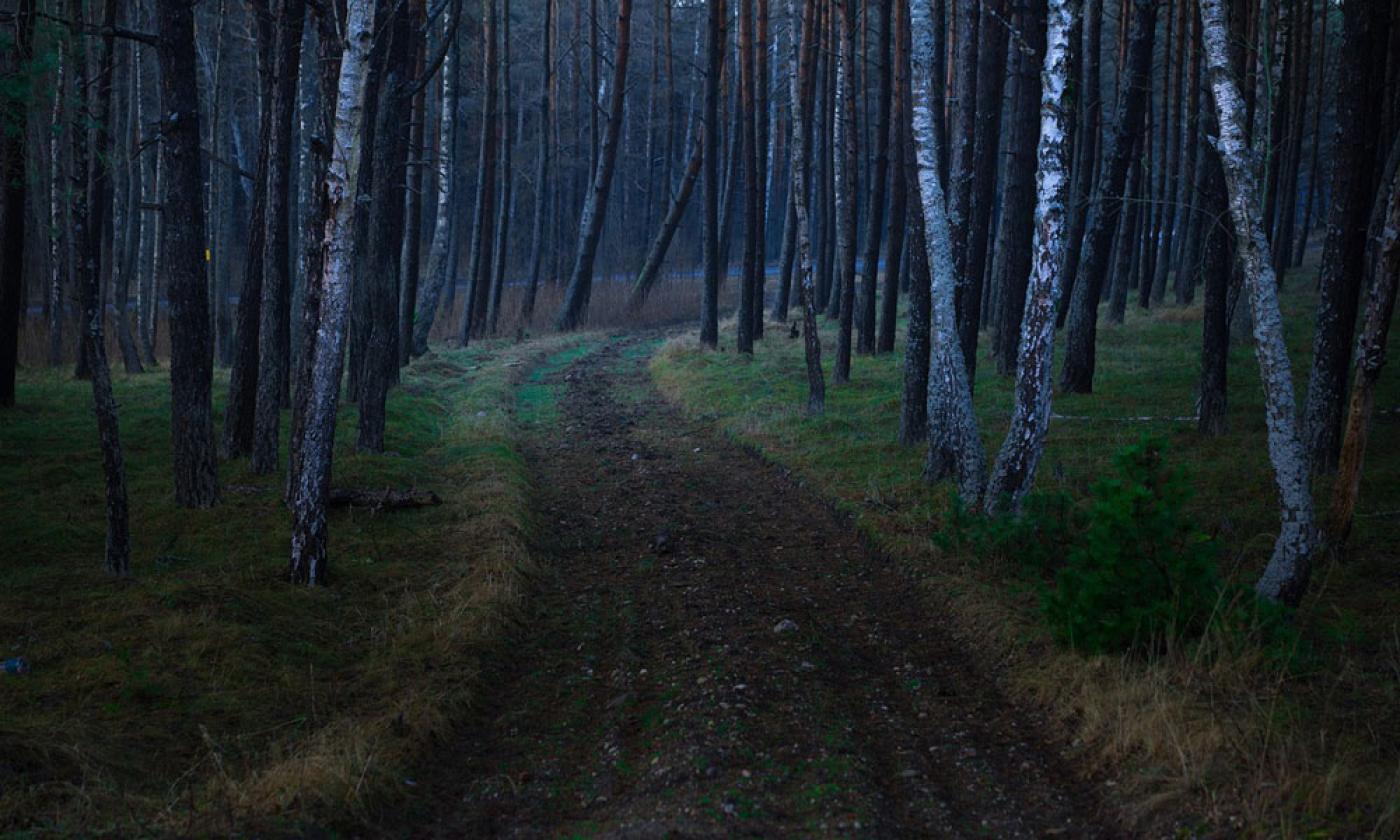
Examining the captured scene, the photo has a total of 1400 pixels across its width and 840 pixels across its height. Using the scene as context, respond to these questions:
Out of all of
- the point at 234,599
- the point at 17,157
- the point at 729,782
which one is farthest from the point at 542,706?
the point at 17,157

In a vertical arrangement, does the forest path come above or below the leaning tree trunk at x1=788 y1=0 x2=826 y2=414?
below

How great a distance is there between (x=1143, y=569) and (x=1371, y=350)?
2987mm

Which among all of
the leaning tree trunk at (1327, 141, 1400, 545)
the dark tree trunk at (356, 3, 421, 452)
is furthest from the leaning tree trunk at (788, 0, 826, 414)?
the leaning tree trunk at (1327, 141, 1400, 545)

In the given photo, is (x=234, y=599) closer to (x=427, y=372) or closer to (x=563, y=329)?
A: (x=427, y=372)

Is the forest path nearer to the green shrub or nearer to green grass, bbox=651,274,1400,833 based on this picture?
green grass, bbox=651,274,1400,833

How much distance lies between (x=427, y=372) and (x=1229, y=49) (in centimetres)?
1716

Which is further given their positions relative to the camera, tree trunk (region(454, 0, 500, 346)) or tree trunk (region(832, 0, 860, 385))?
tree trunk (region(454, 0, 500, 346))

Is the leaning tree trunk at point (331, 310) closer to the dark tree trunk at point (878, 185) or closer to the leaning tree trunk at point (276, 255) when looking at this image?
the leaning tree trunk at point (276, 255)

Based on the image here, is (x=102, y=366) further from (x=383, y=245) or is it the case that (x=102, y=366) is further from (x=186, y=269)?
(x=383, y=245)

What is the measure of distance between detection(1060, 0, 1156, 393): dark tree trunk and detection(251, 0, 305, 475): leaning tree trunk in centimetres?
1024

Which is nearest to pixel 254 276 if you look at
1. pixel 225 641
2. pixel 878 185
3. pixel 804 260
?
pixel 225 641

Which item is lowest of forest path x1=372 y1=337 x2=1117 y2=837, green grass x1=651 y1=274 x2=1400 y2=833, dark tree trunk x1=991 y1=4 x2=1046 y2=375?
forest path x1=372 y1=337 x2=1117 y2=837

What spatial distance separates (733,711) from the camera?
592cm

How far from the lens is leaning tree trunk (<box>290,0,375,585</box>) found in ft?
24.8
